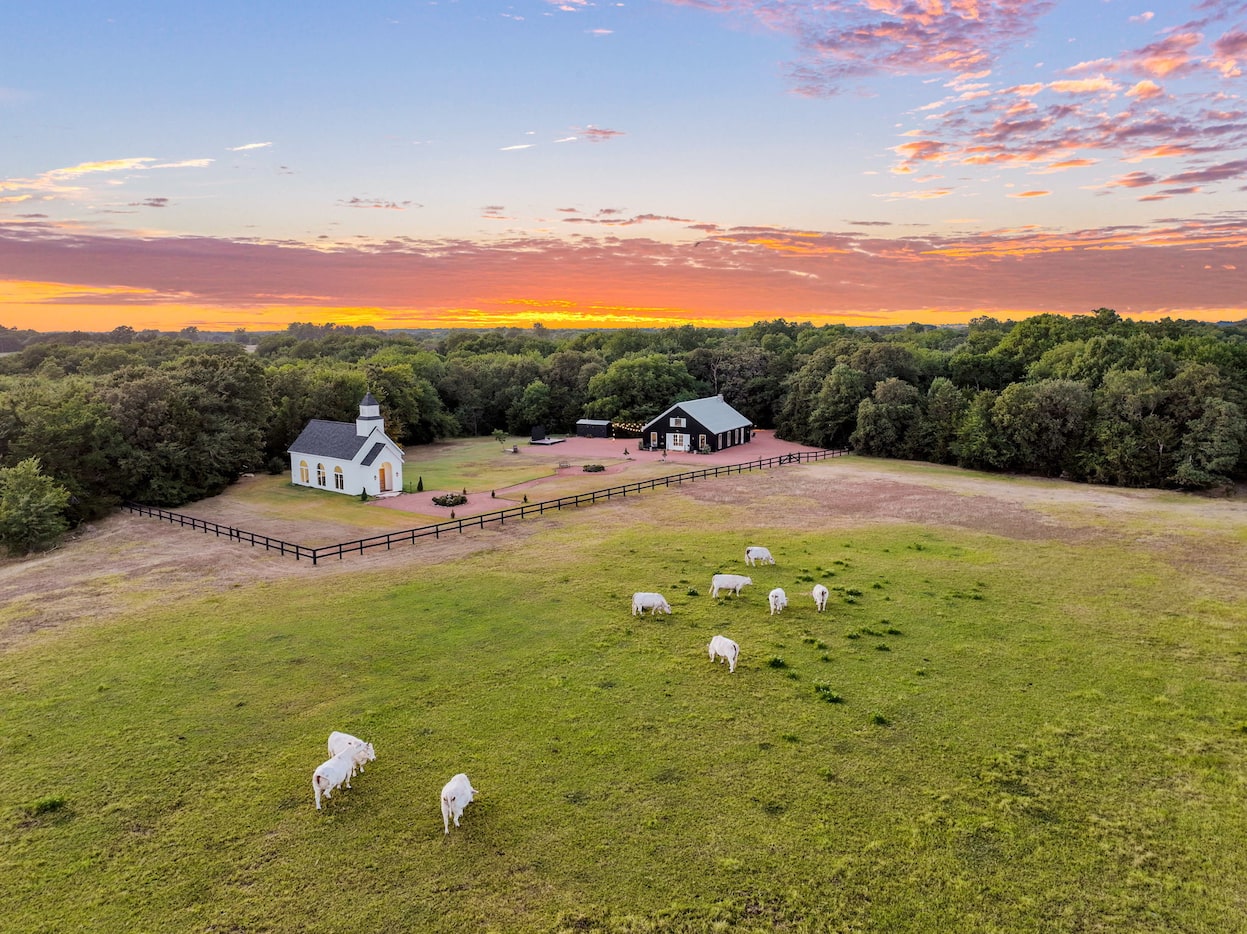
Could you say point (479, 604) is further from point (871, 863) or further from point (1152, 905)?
point (1152, 905)

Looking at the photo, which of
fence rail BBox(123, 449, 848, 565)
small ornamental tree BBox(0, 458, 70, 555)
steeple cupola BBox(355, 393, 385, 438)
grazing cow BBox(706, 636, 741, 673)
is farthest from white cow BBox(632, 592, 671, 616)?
small ornamental tree BBox(0, 458, 70, 555)

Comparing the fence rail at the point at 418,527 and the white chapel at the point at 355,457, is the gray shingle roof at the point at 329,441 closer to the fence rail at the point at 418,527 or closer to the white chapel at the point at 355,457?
the white chapel at the point at 355,457

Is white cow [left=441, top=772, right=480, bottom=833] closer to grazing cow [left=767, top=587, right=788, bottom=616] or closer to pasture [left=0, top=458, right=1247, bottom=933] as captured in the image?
pasture [left=0, top=458, right=1247, bottom=933]

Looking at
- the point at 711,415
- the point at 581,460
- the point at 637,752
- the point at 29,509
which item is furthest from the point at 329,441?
the point at 637,752

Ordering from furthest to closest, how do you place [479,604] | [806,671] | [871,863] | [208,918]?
[479,604], [806,671], [871,863], [208,918]

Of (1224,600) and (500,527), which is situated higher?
(1224,600)

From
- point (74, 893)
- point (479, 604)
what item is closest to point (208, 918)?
point (74, 893)

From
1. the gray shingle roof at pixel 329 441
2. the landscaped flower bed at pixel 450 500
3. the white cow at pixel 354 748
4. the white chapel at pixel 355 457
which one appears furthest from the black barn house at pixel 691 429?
the white cow at pixel 354 748
